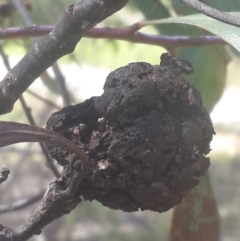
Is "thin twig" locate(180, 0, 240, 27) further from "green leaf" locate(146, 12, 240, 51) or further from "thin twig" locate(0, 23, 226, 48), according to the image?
"thin twig" locate(0, 23, 226, 48)

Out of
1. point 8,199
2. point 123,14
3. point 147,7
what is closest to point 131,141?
point 147,7

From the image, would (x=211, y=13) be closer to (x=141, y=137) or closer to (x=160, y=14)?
(x=141, y=137)

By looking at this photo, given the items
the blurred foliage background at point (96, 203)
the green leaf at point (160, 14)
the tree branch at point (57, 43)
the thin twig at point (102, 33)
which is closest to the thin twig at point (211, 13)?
the tree branch at point (57, 43)

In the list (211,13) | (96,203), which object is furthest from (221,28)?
(96,203)

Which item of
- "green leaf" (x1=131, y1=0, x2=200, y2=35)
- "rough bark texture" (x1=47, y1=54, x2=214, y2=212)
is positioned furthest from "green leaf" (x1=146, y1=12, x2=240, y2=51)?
"green leaf" (x1=131, y1=0, x2=200, y2=35)

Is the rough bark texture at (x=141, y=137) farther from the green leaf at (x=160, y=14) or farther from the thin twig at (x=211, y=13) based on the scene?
the green leaf at (x=160, y=14)

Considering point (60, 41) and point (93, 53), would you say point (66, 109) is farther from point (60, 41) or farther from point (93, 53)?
point (93, 53)
